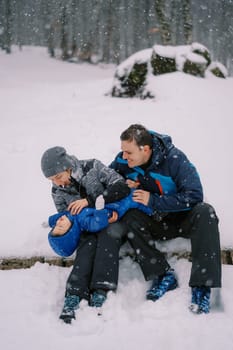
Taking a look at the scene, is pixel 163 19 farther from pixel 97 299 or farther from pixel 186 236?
pixel 97 299

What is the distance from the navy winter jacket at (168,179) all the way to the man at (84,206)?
282 millimetres

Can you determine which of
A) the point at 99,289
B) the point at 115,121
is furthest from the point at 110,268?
the point at 115,121

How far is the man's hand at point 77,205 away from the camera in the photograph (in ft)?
10.3

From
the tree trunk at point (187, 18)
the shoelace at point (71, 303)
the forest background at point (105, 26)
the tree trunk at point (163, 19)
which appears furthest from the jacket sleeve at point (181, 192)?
the forest background at point (105, 26)

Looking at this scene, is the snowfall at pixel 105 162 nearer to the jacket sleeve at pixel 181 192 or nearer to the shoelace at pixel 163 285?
the shoelace at pixel 163 285

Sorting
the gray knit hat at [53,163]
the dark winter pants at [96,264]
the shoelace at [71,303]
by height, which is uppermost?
the gray knit hat at [53,163]

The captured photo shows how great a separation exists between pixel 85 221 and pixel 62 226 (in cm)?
22

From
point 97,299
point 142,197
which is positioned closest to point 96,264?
point 97,299

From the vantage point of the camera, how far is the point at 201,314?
2.68 meters

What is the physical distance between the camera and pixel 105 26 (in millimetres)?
38219

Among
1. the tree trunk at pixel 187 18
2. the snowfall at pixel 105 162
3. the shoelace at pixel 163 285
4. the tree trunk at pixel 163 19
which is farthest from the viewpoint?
the tree trunk at pixel 187 18

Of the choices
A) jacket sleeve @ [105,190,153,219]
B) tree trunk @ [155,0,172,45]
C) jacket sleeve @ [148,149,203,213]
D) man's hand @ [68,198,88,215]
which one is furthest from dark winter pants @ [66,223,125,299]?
tree trunk @ [155,0,172,45]

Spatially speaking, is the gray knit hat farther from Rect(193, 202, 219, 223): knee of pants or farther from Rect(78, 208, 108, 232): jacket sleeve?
Rect(193, 202, 219, 223): knee of pants

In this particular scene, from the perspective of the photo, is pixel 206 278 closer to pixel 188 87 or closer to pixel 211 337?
pixel 211 337
